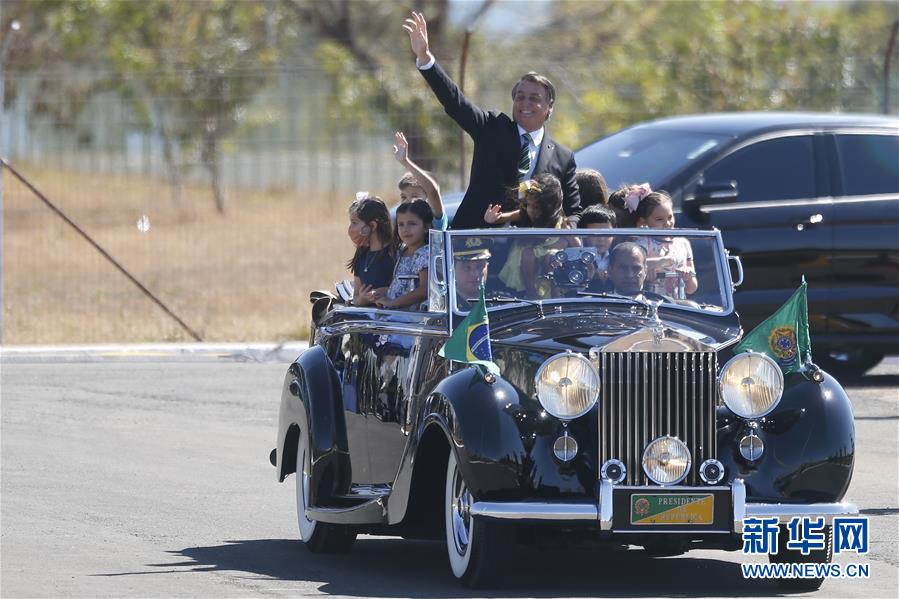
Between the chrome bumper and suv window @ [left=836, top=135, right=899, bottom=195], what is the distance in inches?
291

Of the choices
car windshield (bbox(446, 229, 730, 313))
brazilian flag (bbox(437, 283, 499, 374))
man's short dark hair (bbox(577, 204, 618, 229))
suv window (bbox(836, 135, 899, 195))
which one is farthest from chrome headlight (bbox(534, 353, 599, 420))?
suv window (bbox(836, 135, 899, 195))

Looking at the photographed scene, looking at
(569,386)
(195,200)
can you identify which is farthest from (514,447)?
(195,200)

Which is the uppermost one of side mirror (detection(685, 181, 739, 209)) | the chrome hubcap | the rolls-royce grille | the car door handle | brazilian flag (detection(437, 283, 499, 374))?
side mirror (detection(685, 181, 739, 209))

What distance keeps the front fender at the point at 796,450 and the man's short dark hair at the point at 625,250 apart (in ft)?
3.67

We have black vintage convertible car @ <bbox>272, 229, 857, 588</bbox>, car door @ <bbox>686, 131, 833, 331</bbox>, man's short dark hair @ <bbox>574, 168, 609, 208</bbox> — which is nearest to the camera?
black vintage convertible car @ <bbox>272, 229, 857, 588</bbox>

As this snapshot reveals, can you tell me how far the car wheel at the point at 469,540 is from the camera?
7023mm

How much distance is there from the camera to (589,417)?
23.0 feet

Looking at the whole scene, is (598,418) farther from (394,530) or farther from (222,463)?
(222,463)

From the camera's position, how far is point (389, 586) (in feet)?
24.4

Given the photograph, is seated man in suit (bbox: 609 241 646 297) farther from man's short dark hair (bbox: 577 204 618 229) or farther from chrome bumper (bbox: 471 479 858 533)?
chrome bumper (bbox: 471 479 858 533)

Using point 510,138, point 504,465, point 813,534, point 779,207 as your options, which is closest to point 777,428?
point 813,534

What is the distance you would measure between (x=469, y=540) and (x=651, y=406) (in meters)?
0.90

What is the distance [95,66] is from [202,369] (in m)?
19.8

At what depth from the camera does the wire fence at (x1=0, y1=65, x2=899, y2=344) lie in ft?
63.0
